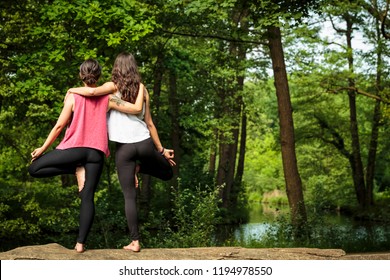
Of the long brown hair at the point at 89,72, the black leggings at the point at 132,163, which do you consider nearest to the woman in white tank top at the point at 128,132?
the black leggings at the point at 132,163

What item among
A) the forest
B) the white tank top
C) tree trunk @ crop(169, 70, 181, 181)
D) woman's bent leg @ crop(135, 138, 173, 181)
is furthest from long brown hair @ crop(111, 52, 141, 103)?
tree trunk @ crop(169, 70, 181, 181)

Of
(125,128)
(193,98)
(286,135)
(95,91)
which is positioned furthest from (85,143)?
(193,98)

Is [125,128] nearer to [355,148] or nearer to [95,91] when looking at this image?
[95,91]

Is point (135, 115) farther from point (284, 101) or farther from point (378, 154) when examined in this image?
point (378, 154)

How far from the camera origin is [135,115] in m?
7.32

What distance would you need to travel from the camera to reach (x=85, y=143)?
715 cm

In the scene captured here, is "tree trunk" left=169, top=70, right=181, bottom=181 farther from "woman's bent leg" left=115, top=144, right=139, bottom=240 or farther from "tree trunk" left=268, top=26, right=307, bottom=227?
"woman's bent leg" left=115, top=144, right=139, bottom=240

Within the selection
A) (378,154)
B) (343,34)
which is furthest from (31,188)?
(378,154)

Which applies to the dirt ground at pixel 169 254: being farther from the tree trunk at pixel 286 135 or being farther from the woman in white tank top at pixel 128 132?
the tree trunk at pixel 286 135

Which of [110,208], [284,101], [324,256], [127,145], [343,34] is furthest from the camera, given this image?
[343,34]

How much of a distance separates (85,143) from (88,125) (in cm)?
20

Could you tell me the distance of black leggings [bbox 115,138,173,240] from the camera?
723cm

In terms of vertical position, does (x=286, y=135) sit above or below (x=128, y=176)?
above
